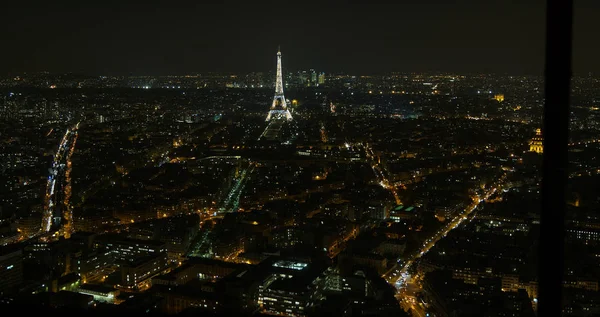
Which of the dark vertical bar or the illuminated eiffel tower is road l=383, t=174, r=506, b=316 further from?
the illuminated eiffel tower

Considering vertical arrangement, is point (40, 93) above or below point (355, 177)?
above

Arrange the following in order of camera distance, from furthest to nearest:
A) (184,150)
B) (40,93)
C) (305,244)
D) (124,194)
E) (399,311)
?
(40,93) → (184,150) → (124,194) → (305,244) → (399,311)

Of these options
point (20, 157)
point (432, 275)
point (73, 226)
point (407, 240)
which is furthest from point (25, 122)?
point (432, 275)

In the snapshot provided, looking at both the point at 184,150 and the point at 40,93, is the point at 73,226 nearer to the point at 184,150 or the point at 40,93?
the point at 184,150

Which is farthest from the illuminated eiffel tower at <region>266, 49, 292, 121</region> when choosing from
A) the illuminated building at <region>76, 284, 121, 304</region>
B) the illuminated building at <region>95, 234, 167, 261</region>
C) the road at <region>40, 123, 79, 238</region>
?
the illuminated building at <region>76, 284, 121, 304</region>

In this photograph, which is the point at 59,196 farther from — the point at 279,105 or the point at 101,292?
the point at 279,105

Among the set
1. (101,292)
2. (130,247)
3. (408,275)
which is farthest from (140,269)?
(408,275)

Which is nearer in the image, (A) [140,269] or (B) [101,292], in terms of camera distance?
(B) [101,292]

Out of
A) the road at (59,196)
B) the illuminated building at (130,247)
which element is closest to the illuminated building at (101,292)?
the illuminated building at (130,247)
